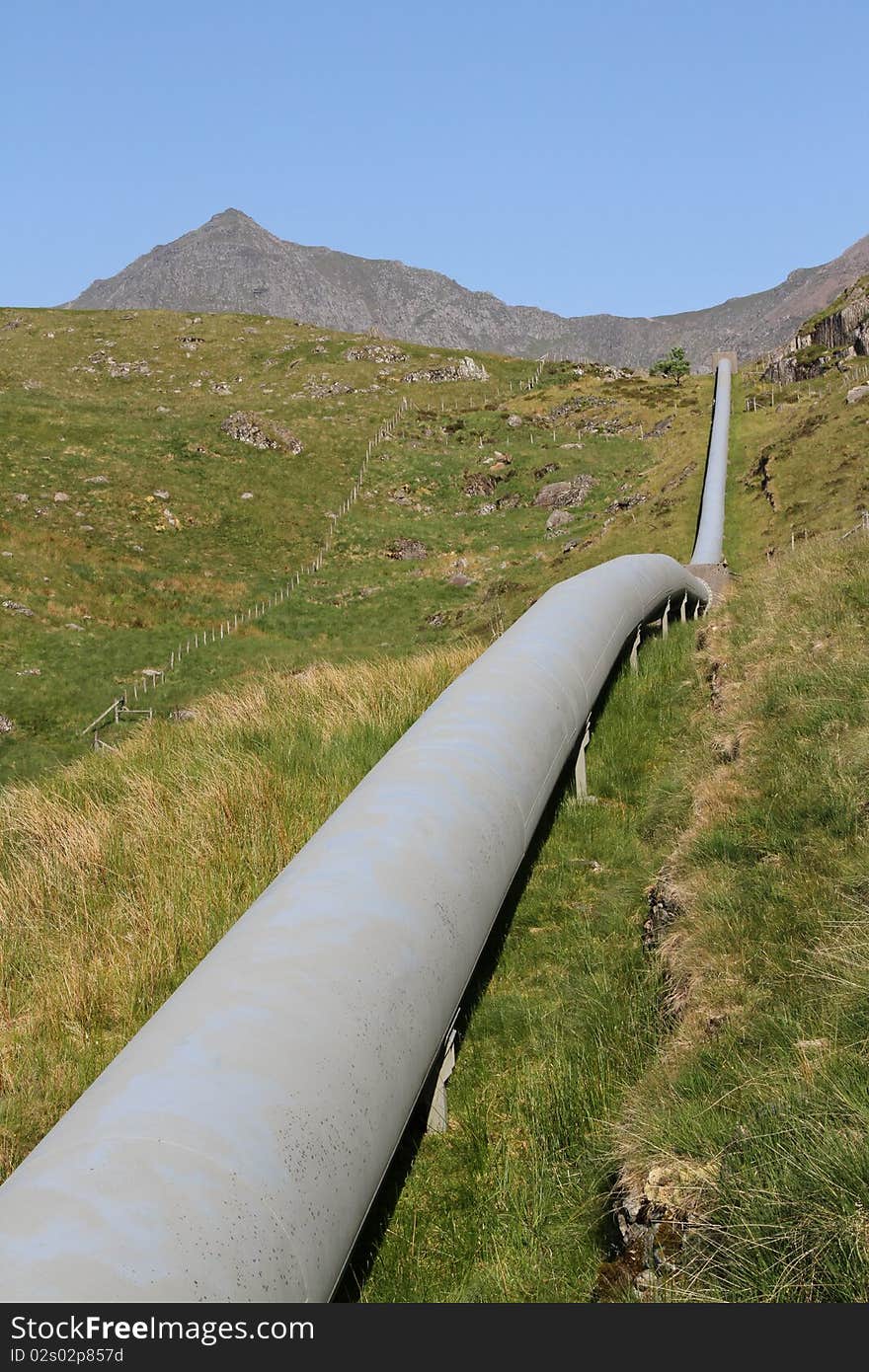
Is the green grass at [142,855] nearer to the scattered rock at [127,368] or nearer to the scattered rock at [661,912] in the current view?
the scattered rock at [661,912]

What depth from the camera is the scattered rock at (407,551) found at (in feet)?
176

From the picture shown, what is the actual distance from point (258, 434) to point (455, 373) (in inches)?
1077

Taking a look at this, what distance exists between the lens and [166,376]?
282 feet

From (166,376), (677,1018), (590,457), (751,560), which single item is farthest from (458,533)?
(677,1018)

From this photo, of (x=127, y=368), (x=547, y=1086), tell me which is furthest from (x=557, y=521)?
(x=127, y=368)

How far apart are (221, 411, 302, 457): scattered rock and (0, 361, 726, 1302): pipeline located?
66288 millimetres

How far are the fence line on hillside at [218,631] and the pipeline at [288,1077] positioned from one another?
23.6 feet

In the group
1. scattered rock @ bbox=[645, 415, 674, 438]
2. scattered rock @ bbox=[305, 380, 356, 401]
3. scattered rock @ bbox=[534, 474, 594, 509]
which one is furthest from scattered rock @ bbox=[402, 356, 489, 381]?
scattered rock @ bbox=[534, 474, 594, 509]

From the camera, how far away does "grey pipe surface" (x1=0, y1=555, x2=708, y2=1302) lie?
271 cm

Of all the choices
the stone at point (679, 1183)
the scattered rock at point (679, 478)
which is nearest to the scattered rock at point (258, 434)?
the scattered rock at point (679, 478)

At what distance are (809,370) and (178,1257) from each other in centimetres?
7962

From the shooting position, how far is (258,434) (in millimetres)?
68875

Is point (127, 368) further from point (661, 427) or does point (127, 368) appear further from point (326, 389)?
point (661, 427)
